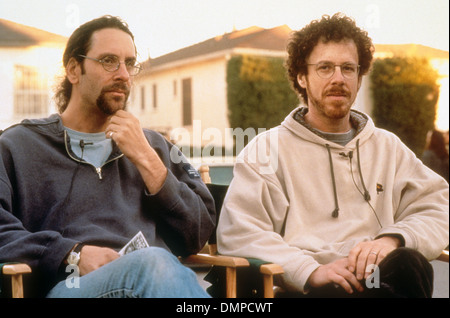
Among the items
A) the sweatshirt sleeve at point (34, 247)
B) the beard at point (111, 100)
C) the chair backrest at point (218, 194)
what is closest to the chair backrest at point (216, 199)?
the chair backrest at point (218, 194)

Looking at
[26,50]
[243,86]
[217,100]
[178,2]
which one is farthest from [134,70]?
[217,100]

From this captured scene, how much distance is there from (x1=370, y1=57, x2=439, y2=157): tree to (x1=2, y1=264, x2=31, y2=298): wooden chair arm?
50.8 ft

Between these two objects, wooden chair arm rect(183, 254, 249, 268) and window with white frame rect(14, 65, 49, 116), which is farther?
window with white frame rect(14, 65, 49, 116)

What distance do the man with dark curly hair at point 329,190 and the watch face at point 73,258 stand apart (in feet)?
2.13

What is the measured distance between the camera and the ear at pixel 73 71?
2.84 meters

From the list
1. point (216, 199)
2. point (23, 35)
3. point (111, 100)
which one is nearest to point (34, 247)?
point (111, 100)

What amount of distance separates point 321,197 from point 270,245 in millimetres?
371

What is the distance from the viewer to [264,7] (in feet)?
13.8

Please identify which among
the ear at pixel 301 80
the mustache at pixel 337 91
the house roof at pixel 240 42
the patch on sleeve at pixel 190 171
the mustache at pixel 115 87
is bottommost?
the patch on sleeve at pixel 190 171

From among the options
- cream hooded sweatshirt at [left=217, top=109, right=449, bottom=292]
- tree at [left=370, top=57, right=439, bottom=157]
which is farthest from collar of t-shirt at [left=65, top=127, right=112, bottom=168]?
tree at [left=370, top=57, right=439, bottom=157]

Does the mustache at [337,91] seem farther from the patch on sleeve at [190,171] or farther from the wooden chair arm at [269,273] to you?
the wooden chair arm at [269,273]

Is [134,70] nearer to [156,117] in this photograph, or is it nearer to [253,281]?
[253,281]

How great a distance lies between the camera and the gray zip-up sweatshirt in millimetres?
2500

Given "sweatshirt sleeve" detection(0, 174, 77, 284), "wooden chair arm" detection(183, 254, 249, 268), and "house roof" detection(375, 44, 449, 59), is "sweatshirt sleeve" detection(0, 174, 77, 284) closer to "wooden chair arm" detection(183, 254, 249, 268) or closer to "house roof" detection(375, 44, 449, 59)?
"wooden chair arm" detection(183, 254, 249, 268)
